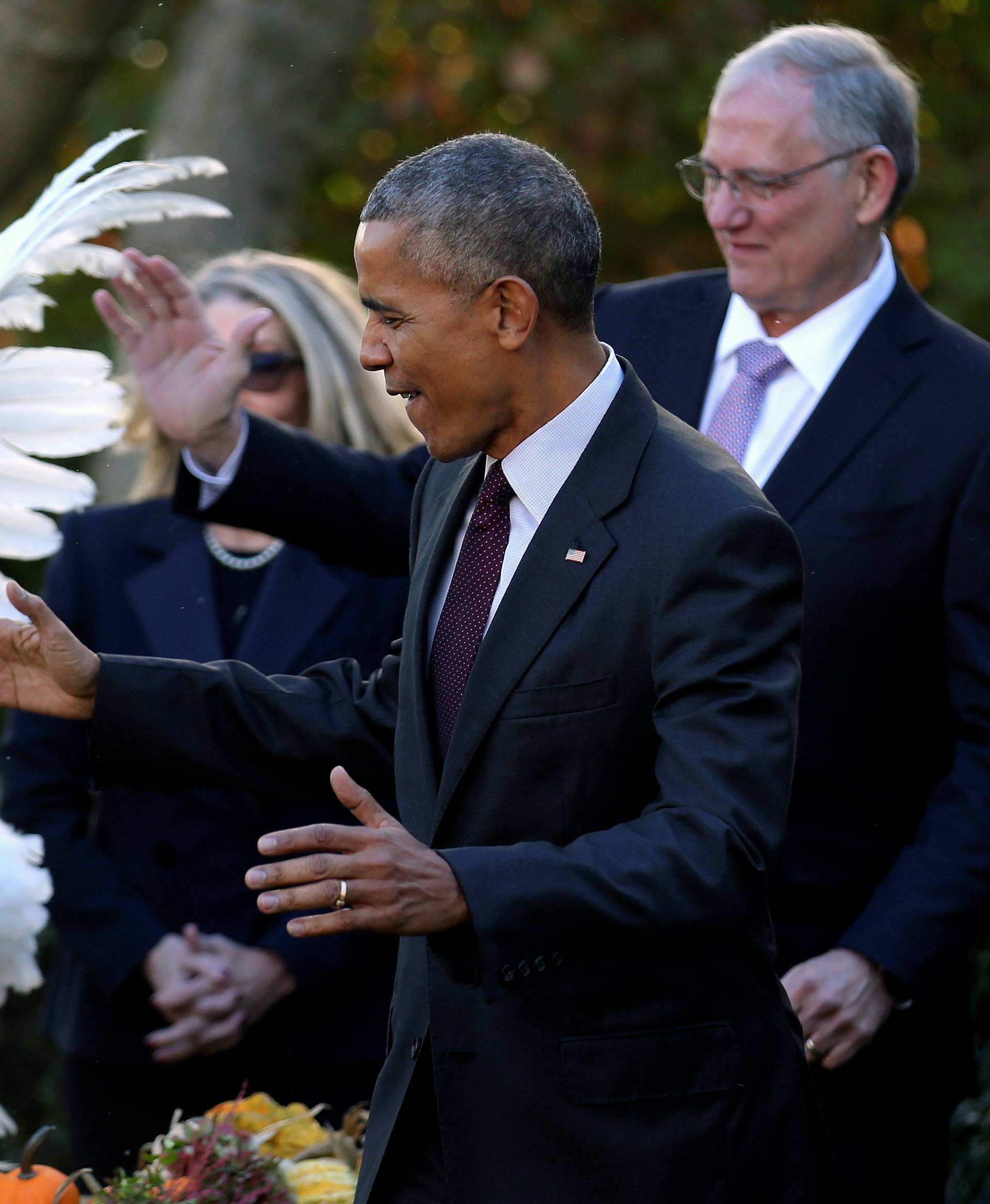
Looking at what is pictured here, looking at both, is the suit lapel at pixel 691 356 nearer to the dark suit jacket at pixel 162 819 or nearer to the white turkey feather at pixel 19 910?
the dark suit jacket at pixel 162 819

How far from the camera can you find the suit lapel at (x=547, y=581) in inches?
91.3

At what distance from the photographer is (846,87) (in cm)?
357

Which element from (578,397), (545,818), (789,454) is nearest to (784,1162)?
(545,818)

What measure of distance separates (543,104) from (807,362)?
6.83m

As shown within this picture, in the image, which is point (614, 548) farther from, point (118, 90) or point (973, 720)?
point (118, 90)

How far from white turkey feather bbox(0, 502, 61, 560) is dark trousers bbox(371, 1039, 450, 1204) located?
1.06 metres

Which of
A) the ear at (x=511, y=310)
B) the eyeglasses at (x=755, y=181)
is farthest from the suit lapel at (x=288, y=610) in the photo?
the ear at (x=511, y=310)

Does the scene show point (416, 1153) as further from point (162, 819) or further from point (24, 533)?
point (162, 819)

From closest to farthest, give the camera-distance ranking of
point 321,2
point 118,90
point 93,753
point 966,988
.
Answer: point 93,753, point 966,988, point 321,2, point 118,90

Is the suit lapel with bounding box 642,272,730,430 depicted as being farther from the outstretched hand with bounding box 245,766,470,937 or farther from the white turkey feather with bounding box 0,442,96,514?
the outstretched hand with bounding box 245,766,470,937

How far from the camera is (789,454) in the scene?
3.39 metres

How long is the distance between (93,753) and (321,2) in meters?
5.37

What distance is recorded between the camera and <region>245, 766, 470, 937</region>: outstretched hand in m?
1.89

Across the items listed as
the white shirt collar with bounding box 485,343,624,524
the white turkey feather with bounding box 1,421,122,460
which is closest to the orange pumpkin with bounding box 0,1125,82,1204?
the white turkey feather with bounding box 1,421,122,460
